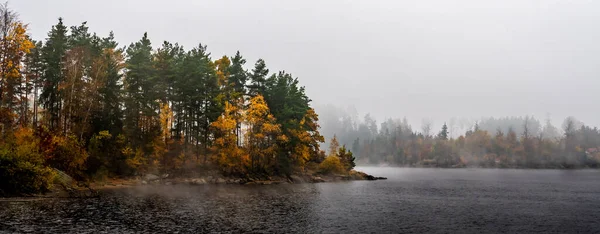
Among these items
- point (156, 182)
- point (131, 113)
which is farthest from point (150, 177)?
point (131, 113)

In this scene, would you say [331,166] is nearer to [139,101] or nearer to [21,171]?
[139,101]

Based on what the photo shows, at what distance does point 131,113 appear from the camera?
67.6 metres

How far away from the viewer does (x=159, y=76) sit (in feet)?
225

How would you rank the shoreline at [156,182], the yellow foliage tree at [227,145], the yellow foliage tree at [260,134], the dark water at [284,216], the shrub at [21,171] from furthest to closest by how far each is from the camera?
the yellow foliage tree at [260,134], the yellow foliage tree at [227,145], the shoreline at [156,182], the shrub at [21,171], the dark water at [284,216]

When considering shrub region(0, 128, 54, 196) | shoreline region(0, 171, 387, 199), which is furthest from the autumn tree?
shoreline region(0, 171, 387, 199)

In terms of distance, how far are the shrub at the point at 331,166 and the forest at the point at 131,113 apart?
843 cm

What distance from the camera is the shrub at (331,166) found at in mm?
98312

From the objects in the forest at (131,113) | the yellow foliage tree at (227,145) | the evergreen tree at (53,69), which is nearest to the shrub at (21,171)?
the forest at (131,113)

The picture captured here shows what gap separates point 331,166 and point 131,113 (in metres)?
51.7

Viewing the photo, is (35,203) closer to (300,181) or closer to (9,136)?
(9,136)

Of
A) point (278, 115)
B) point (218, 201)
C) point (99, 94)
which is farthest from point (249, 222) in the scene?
point (278, 115)

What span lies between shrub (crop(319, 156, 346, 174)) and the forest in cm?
843

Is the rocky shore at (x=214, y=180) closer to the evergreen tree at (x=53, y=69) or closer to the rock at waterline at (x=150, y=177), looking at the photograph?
the rock at waterline at (x=150, y=177)

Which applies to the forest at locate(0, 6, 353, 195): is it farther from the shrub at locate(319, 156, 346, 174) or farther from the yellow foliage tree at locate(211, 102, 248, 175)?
the shrub at locate(319, 156, 346, 174)
